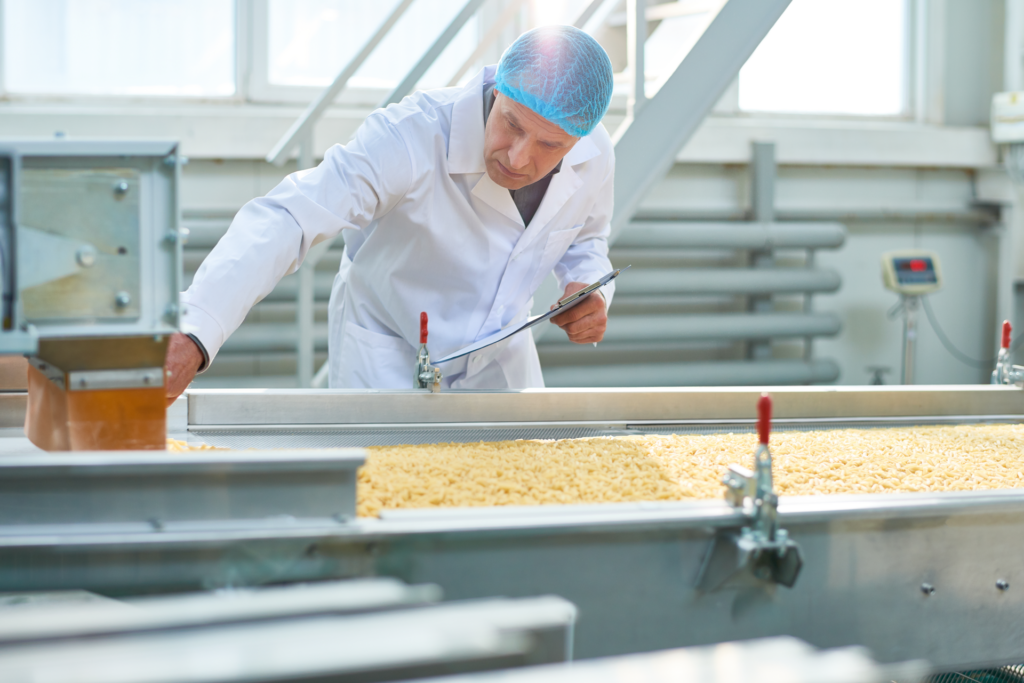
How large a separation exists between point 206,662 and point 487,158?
1161 mm

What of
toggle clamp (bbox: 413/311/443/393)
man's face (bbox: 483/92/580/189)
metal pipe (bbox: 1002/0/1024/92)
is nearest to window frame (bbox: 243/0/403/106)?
man's face (bbox: 483/92/580/189)

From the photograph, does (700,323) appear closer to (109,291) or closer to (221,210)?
(221,210)

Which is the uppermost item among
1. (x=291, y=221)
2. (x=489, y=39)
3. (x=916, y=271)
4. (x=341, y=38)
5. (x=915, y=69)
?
(x=915, y=69)

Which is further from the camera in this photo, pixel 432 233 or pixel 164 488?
pixel 432 233

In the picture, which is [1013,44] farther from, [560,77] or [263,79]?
[560,77]

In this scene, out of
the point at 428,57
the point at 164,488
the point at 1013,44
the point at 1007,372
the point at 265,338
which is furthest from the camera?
the point at 1013,44

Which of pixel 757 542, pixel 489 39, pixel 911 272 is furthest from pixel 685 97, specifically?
pixel 911 272

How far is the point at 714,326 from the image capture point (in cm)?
378

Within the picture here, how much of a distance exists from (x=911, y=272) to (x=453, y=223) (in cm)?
298

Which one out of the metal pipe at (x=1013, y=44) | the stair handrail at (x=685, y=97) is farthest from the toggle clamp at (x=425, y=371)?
the metal pipe at (x=1013, y=44)

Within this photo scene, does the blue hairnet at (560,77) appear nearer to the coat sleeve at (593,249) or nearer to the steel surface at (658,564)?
the coat sleeve at (593,249)

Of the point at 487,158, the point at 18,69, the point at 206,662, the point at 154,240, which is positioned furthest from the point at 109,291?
the point at 18,69

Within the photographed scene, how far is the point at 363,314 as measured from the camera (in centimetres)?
172

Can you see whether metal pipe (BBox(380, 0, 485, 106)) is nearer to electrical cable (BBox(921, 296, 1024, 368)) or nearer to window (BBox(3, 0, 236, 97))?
window (BBox(3, 0, 236, 97))
